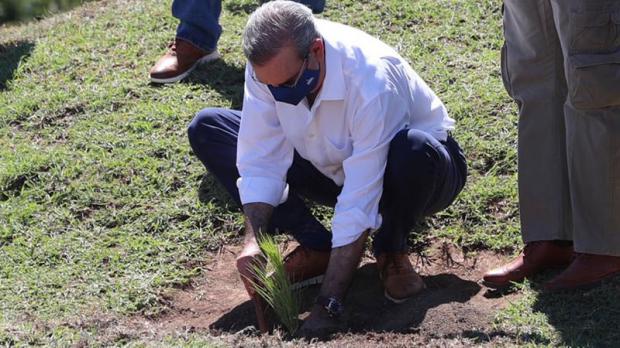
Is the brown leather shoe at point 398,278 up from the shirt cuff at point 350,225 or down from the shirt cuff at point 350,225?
down

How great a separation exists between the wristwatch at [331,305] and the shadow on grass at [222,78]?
238 centimetres

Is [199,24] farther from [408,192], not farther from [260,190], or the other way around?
[408,192]

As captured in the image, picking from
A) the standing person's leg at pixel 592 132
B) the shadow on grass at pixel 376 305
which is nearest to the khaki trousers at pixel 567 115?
the standing person's leg at pixel 592 132

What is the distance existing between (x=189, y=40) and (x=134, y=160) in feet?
3.38

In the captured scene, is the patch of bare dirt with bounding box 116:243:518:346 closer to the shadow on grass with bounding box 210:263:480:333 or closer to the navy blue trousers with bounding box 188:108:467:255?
the shadow on grass with bounding box 210:263:480:333

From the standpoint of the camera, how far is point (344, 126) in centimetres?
446

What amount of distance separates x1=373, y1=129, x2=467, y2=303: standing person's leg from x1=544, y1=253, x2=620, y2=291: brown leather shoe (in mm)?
607

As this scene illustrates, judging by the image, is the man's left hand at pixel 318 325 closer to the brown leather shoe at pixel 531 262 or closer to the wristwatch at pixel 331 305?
the wristwatch at pixel 331 305

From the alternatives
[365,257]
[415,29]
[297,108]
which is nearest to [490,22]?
[415,29]

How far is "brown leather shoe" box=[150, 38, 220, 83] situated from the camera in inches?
263

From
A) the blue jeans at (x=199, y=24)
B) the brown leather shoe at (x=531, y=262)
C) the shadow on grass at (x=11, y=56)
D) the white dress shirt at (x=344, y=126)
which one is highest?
the white dress shirt at (x=344, y=126)

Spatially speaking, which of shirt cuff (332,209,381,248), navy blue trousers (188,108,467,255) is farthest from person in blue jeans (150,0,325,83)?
shirt cuff (332,209,381,248)

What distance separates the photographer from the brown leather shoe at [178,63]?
669cm

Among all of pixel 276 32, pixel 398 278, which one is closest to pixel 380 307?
pixel 398 278
